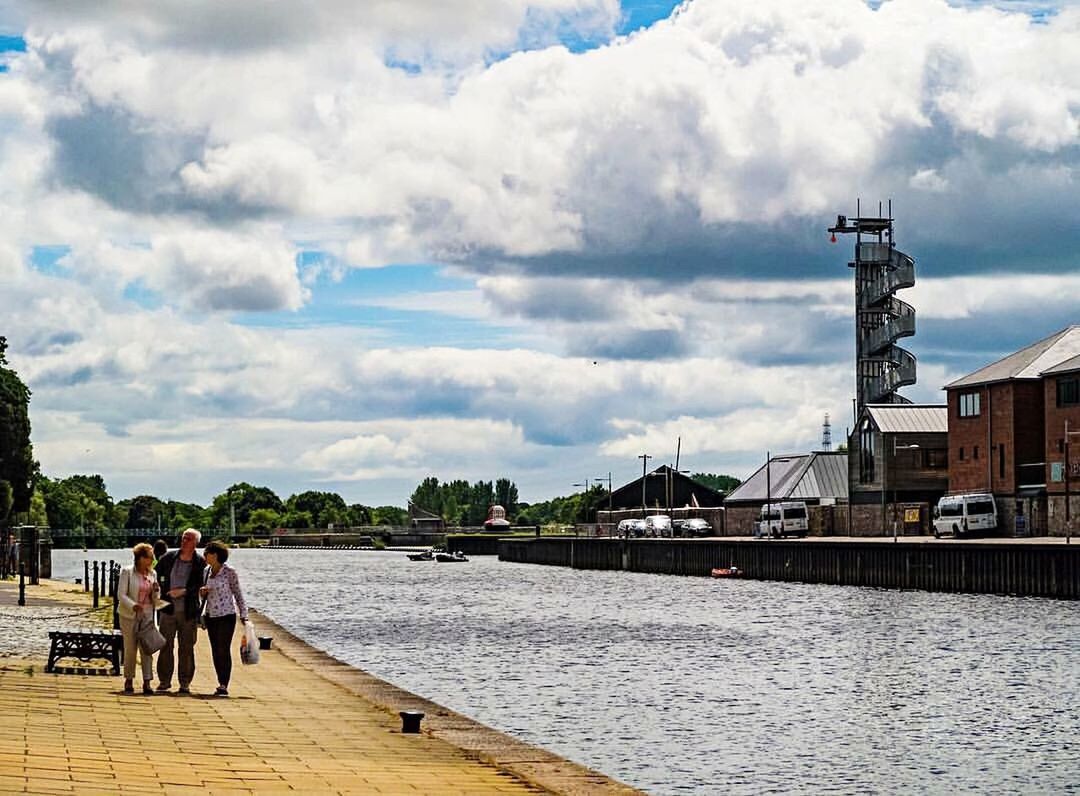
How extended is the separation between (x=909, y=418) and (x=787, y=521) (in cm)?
1328

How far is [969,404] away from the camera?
116 metres

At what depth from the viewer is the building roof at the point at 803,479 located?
160 metres

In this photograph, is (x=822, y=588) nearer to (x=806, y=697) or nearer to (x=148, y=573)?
(x=806, y=697)

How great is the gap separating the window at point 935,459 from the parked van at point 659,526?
128 feet

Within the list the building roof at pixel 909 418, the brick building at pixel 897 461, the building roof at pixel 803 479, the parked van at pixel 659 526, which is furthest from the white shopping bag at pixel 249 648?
the parked van at pixel 659 526

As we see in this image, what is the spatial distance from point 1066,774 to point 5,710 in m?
18.8

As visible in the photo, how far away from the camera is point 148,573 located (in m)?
27.9

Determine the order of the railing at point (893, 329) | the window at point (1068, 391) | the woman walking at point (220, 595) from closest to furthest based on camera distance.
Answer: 1. the woman walking at point (220, 595)
2. the window at point (1068, 391)
3. the railing at point (893, 329)

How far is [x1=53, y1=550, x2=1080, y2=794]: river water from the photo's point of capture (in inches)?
1230

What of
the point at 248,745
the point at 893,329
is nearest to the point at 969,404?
the point at 893,329

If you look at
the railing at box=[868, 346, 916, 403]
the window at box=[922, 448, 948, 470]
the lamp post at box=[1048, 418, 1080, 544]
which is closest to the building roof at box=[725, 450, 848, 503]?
the railing at box=[868, 346, 916, 403]

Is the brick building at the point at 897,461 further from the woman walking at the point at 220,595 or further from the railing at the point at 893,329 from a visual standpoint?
the woman walking at the point at 220,595

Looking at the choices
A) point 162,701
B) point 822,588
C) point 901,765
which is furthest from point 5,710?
point 822,588

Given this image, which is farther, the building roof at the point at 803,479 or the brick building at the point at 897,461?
the building roof at the point at 803,479
